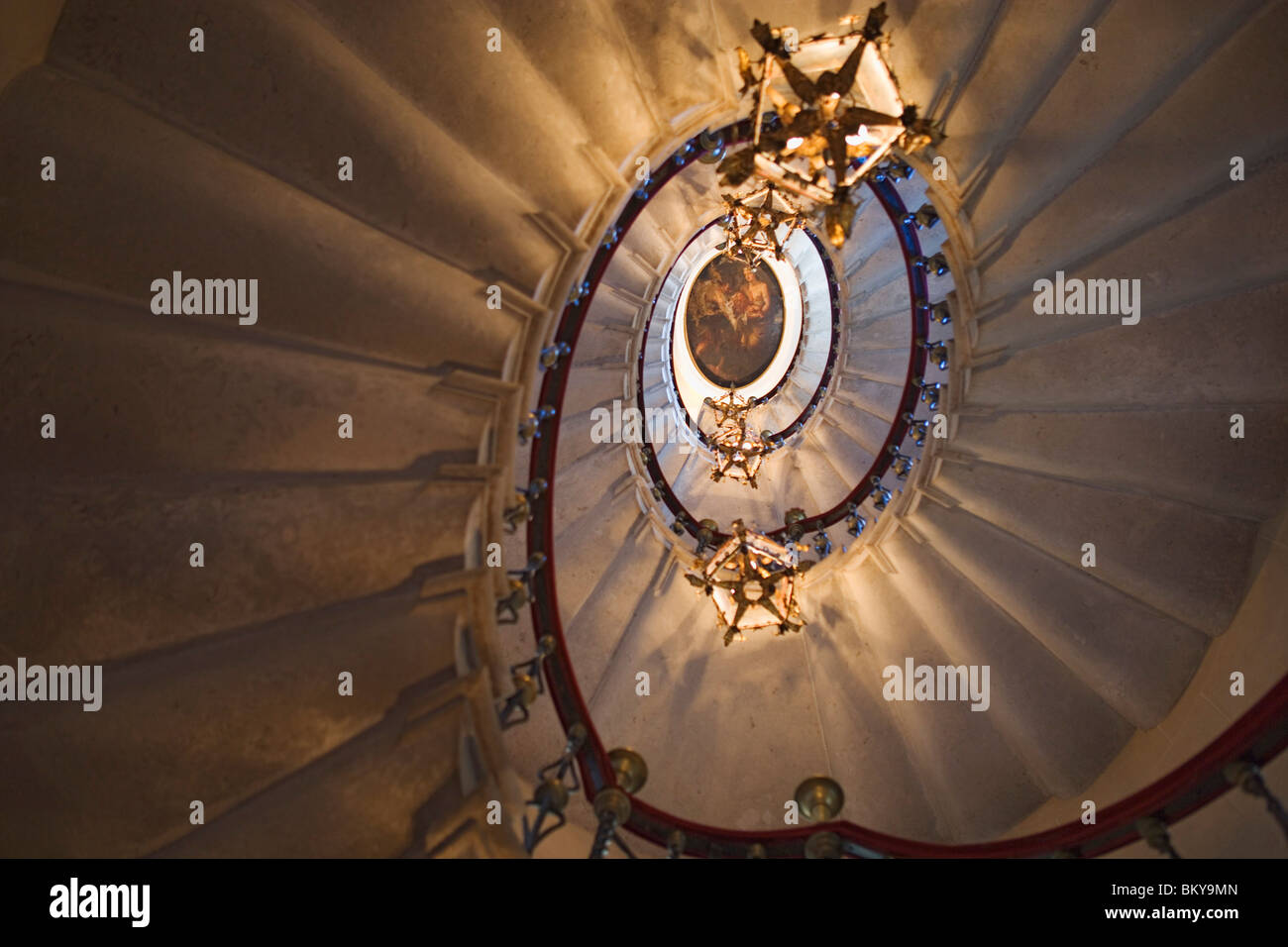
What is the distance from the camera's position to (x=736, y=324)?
1288 centimetres

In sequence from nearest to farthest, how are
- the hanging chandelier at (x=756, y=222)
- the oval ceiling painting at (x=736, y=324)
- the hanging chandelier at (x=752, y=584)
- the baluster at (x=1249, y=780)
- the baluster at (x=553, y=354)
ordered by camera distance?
the baluster at (x=1249, y=780) < the baluster at (x=553, y=354) < the hanging chandelier at (x=752, y=584) < the hanging chandelier at (x=756, y=222) < the oval ceiling painting at (x=736, y=324)

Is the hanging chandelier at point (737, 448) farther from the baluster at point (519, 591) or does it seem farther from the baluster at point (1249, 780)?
the baluster at point (1249, 780)

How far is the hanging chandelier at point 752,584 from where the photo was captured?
265 inches

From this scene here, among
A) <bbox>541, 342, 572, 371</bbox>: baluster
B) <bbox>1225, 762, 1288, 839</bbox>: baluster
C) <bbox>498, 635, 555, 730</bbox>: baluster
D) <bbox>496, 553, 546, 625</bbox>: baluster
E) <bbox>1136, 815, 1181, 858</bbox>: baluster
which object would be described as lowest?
<bbox>1136, 815, 1181, 858</bbox>: baluster

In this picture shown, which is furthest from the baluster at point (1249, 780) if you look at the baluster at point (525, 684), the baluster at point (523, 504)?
the baluster at point (523, 504)

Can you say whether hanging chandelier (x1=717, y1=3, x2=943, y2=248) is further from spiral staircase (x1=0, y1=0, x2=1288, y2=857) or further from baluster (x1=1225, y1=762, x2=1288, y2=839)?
baluster (x1=1225, y1=762, x2=1288, y2=839)

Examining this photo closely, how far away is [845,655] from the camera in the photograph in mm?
7836

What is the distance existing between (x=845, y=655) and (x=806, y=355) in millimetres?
6126

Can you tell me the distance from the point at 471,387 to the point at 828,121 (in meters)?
2.79

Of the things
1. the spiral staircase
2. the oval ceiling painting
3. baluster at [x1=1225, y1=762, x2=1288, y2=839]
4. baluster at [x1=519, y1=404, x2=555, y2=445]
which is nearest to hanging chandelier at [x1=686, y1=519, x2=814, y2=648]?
the spiral staircase

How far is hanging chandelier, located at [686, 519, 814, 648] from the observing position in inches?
265

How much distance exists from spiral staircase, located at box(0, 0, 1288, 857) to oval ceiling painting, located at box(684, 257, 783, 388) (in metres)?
6.33

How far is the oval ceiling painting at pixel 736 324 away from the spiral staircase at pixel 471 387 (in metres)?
6.33
